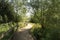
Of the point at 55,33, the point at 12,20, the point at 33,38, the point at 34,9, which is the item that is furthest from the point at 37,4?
the point at 12,20

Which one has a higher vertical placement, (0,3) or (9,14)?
(0,3)

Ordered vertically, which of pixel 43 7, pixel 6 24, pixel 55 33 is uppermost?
pixel 43 7

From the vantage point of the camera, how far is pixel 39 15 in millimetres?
23000

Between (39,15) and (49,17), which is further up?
(49,17)

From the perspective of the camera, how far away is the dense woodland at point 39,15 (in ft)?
46.4

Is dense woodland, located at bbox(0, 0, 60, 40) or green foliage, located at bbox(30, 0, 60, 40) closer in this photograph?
green foliage, located at bbox(30, 0, 60, 40)

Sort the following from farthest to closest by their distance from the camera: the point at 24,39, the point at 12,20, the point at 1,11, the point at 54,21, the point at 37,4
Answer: the point at 12,20 → the point at 1,11 → the point at 37,4 → the point at 24,39 → the point at 54,21

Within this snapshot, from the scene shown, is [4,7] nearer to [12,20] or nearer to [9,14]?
[9,14]

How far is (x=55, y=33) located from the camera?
13.0 meters

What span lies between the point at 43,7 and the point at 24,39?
450 cm

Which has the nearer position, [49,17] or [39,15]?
[49,17]

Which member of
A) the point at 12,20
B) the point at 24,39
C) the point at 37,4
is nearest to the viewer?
the point at 24,39

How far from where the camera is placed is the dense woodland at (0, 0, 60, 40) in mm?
14133

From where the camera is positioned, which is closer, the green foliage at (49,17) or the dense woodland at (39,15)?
the green foliage at (49,17)
